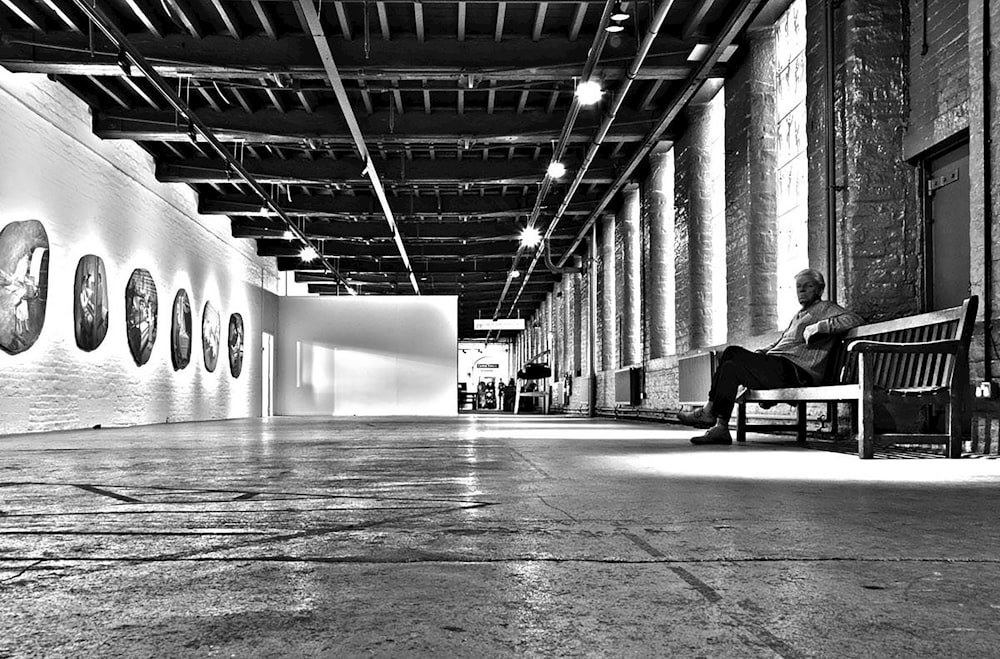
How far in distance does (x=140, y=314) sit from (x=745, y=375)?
9.13 m

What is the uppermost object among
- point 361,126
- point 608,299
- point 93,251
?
point 361,126

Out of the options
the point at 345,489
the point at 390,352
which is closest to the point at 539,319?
the point at 390,352

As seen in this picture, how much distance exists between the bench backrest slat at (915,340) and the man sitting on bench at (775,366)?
0.13 metres

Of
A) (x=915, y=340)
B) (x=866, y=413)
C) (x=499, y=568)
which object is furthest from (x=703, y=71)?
(x=499, y=568)

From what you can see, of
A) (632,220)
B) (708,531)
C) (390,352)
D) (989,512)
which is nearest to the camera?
(708,531)

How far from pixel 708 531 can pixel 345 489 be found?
134 centimetres

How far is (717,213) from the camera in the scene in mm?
10836

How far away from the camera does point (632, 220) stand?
15.4 m

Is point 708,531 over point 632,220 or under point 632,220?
under

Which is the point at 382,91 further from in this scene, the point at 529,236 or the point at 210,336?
the point at 210,336

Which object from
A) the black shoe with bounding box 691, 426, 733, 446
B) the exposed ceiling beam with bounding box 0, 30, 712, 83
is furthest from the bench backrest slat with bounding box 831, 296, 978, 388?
the exposed ceiling beam with bounding box 0, 30, 712, 83

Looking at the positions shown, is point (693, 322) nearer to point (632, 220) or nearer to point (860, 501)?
point (632, 220)

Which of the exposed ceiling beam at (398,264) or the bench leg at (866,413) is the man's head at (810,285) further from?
the exposed ceiling beam at (398,264)

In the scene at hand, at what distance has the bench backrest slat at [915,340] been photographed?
4.73 meters
